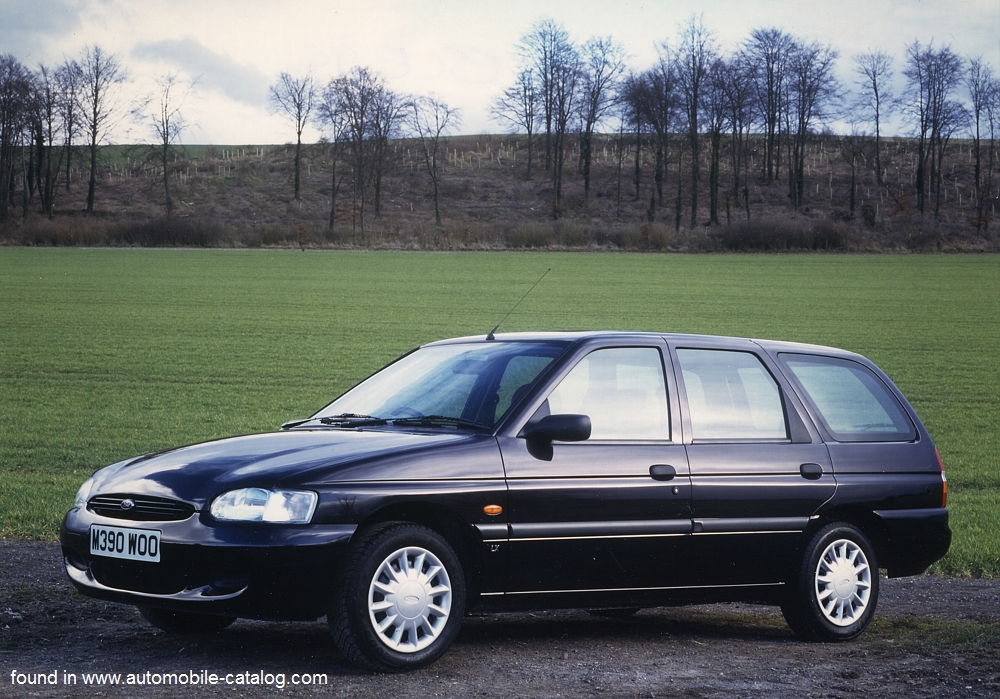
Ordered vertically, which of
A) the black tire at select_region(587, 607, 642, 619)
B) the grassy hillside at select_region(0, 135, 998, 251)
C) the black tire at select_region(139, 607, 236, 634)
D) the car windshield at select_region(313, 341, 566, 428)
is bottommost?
the black tire at select_region(587, 607, 642, 619)

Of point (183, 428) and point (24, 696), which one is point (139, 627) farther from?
point (183, 428)

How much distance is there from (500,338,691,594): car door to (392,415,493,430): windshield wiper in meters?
0.22

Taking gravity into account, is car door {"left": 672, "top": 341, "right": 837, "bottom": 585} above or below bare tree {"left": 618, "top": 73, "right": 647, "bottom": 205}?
below

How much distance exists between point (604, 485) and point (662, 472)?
0.40 meters

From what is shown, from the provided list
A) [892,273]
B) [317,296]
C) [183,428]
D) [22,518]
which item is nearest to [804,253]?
[892,273]

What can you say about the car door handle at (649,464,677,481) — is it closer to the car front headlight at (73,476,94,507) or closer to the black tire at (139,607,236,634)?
→ the black tire at (139,607,236,634)

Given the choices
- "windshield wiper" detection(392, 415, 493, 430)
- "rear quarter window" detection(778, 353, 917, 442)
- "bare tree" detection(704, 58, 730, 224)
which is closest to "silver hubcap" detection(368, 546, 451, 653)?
"windshield wiper" detection(392, 415, 493, 430)

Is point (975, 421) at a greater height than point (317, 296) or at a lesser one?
lesser

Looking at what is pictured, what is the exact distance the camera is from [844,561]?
712 centimetres

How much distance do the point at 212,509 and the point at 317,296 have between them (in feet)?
136

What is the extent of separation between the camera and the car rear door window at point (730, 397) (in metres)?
6.88

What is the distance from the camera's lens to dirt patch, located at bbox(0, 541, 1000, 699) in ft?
18.0

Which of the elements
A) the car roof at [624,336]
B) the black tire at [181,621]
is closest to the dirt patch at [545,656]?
the black tire at [181,621]

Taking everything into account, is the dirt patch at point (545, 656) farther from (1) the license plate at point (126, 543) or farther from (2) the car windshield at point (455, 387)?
(2) the car windshield at point (455, 387)
